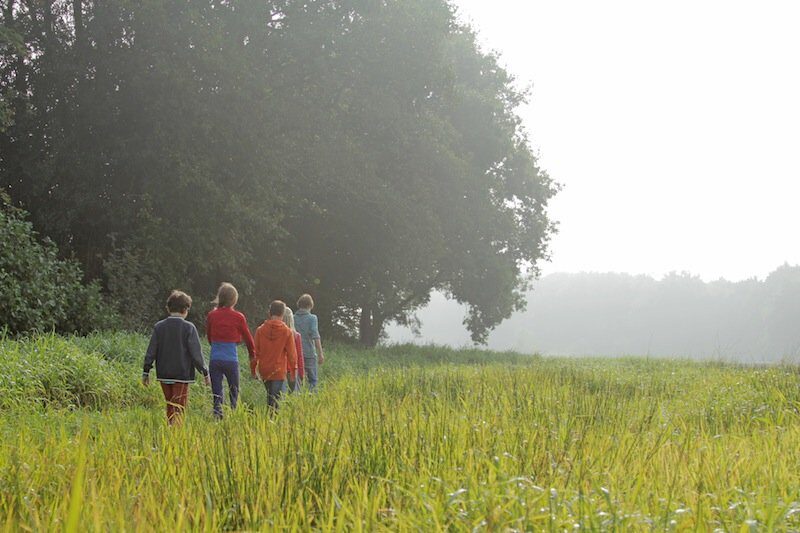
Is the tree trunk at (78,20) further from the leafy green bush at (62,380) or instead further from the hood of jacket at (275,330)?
the hood of jacket at (275,330)

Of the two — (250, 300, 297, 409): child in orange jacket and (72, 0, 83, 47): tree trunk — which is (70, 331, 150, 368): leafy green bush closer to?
(250, 300, 297, 409): child in orange jacket

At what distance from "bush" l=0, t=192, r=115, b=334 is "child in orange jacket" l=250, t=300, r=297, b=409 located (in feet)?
23.1

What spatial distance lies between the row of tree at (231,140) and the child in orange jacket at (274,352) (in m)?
10.3

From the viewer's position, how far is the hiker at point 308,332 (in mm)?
12539

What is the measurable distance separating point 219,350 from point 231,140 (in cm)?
1184

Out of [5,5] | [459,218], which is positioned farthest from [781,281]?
[5,5]

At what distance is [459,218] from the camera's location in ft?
92.4

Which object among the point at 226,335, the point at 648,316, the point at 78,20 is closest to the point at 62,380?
the point at 226,335

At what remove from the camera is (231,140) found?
20234 millimetres

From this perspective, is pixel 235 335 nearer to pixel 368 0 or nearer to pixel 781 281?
pixel 368 0

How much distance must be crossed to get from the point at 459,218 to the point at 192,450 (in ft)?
78.1

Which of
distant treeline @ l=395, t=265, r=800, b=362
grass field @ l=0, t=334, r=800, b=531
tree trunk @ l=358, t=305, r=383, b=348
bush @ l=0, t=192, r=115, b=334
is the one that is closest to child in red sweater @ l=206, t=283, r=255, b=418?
grass field @ l=0, t=334, r=800, b=531

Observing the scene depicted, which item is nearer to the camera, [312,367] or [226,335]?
[226,335]

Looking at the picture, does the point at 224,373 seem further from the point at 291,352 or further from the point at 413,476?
the point at 413,476
